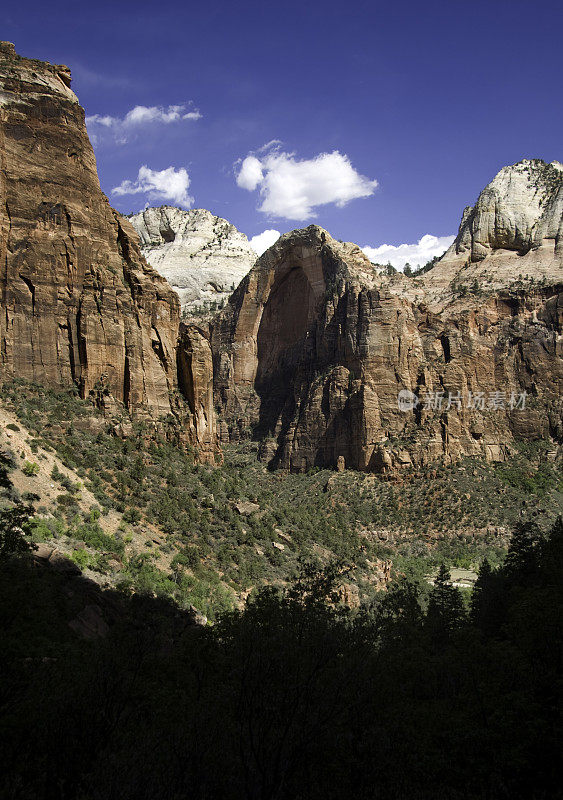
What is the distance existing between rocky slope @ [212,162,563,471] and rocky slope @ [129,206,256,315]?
30.6 m

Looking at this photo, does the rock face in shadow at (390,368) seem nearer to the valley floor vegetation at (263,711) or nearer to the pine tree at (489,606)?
the pine tree at (489,606)

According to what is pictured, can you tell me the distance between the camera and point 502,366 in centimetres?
9638

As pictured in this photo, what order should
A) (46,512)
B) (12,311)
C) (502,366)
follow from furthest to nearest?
(502,366)
(12,311)
(46,512)

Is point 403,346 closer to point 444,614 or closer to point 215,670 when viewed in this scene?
point 444,614

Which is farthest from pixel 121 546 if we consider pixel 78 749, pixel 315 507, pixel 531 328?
pixel 531 328

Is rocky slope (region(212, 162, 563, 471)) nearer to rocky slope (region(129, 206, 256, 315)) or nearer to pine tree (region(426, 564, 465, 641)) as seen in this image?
rocky slope (region(129, 206, 256, 315))

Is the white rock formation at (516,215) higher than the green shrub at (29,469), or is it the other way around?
the white rock formation at (516,215)

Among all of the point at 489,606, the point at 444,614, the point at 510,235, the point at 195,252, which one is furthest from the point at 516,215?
the point at 444,614

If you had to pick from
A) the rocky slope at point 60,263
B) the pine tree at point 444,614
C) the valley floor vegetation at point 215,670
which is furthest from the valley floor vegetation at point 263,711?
the rocky slope at point 60,263

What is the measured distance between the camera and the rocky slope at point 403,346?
88625 millimetres

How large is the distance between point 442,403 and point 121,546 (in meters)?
64.3

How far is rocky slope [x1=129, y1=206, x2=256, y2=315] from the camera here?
15538 centimetres

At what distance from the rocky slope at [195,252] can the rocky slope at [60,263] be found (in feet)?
300

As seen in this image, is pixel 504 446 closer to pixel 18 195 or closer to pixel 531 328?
pixel 531 328
